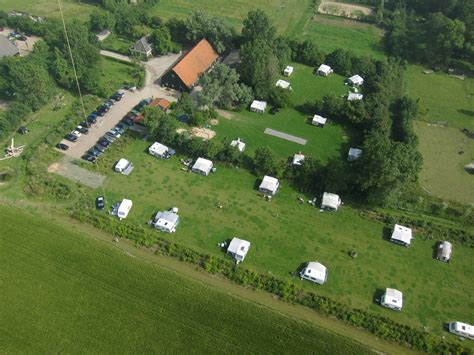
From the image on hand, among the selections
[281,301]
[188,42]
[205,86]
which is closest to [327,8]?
[188,42]

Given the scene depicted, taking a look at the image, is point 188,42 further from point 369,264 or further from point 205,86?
point 369,264

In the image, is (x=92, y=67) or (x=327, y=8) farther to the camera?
(x=327, y=8)

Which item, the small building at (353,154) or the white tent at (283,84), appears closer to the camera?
the small building at (353,154)

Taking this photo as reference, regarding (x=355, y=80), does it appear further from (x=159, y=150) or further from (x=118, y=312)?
(x=118, y=312)

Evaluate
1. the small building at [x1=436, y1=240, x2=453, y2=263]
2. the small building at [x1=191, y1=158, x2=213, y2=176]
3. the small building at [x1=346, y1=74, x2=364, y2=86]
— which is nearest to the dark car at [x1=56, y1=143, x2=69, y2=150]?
the small building at [x1=191, y1=158, x2=213, y2=176]

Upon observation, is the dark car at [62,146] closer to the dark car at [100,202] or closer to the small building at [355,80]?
the dark car at [100,202]

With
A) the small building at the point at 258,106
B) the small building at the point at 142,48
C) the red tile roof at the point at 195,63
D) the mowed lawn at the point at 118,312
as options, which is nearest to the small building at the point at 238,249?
the mowed lawn at the point at 118,312

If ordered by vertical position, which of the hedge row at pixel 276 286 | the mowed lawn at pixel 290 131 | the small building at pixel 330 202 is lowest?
the hedge row at pixel 276 286
